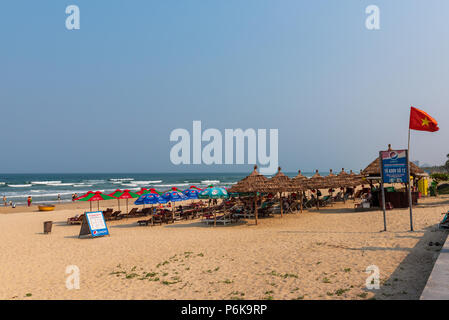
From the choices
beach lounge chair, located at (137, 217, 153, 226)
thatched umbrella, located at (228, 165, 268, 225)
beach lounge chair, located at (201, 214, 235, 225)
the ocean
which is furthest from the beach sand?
the ocean

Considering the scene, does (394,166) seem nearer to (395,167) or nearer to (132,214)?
(395,167)

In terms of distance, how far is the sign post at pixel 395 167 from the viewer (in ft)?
36.7

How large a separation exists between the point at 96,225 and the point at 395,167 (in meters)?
12.2

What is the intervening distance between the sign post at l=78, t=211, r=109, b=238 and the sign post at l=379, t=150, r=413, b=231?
11.3m

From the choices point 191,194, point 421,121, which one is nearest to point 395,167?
point 421,121

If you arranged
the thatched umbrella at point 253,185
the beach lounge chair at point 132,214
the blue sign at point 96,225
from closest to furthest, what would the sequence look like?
the blue sign at point 96,225
the thatched umbrella at point 253,185
the beach lounge chair at point 132,214

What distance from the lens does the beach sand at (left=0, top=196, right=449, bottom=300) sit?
249 inches

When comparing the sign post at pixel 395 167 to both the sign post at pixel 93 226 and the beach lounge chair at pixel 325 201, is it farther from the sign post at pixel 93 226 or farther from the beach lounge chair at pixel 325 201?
the sign post at pixel 93 226

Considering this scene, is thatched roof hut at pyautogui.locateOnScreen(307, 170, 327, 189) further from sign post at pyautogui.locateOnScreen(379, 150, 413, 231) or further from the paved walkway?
the paved walkway

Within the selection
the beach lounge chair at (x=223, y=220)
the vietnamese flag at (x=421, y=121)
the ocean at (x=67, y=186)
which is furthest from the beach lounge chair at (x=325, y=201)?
the ocean at (x=67, y=186)

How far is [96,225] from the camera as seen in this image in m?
14.2

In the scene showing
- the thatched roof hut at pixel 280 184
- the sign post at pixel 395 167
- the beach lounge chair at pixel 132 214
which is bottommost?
the beach lounge chair at pixel 132 214

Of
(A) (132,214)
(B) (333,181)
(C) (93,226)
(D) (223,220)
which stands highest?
Result: (B) (333,181)
